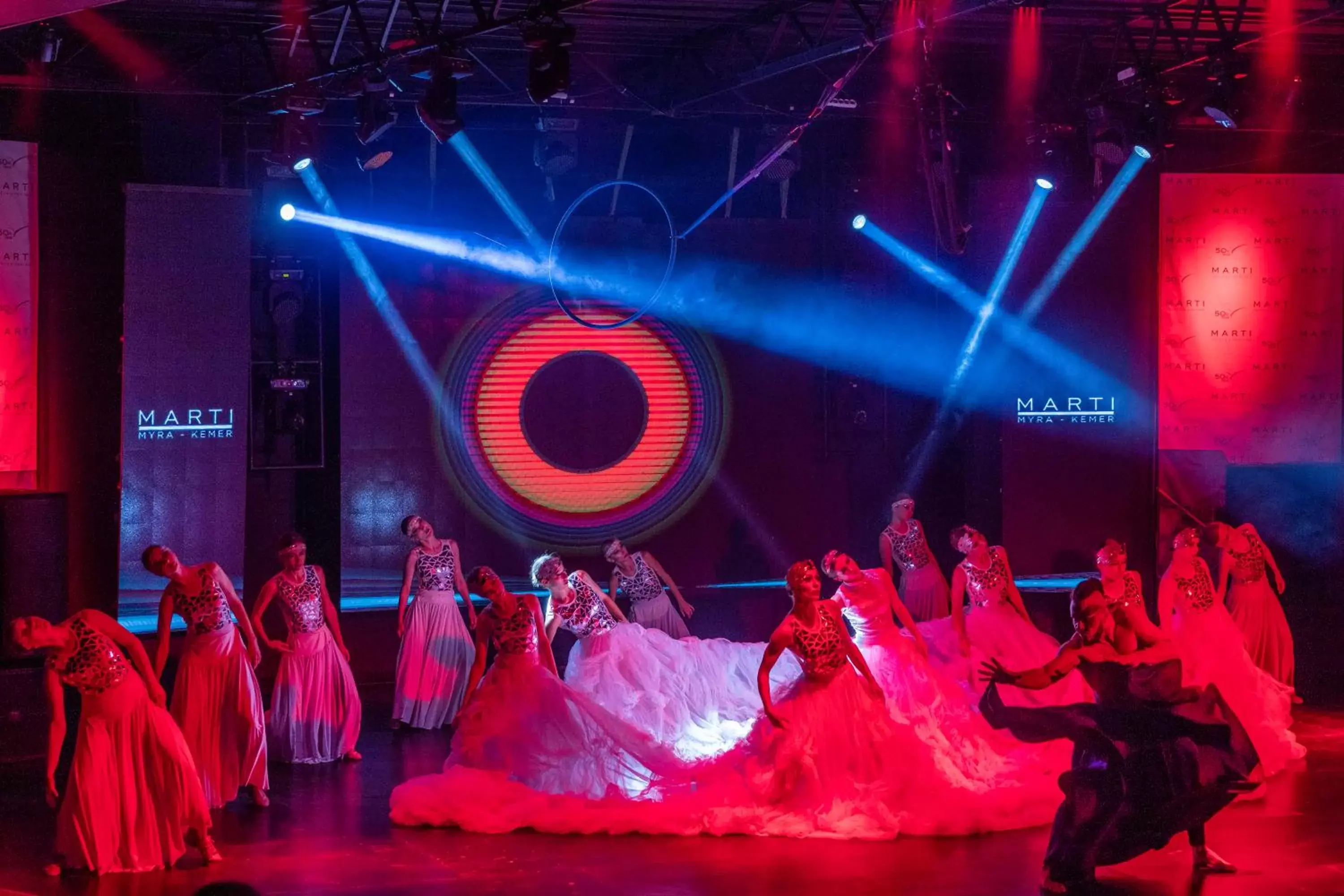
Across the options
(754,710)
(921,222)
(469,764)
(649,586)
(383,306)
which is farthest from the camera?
(921,222)

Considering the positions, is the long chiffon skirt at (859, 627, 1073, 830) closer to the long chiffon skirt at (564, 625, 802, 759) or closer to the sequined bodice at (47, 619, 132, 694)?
the long chiffon skirt at (564, 625, 802, 759)

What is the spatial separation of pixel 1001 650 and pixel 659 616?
2489 millimetres

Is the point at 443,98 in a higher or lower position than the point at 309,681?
higher

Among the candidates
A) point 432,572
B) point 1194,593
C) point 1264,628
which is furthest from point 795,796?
point 1264,628

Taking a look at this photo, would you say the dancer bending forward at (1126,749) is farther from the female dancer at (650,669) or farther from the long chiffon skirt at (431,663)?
the long chiffon skirt at (431,663)

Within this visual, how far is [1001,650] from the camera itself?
9.54m

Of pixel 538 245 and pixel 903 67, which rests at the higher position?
pixel 903 67

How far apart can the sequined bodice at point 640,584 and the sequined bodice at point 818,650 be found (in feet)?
11.1

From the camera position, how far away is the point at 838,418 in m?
12.3

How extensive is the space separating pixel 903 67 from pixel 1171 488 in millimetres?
4197

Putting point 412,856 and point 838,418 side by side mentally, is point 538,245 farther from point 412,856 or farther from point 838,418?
point 412,856

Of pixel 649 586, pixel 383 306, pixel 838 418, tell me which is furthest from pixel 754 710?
pixel 383 306

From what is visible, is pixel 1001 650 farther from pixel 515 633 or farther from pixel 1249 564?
pixel 515 633

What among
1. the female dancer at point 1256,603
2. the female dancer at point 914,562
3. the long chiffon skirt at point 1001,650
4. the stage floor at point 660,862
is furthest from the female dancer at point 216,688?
the female dancer at point 1256,603
